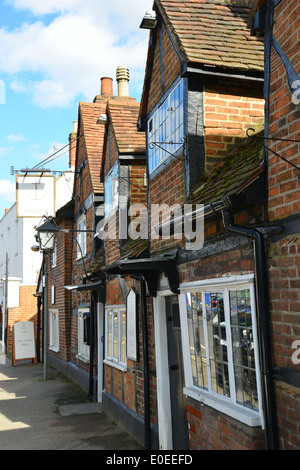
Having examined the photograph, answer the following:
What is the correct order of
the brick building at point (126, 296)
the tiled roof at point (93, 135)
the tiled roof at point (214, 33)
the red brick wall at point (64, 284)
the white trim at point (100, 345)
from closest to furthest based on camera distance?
the tiled roof at point (214, 33) < the brick building at point (126, 296) < the white trim at point (100, 345) < the tiled roof at point (93, 135) < the red brick wall at point (64, 284)

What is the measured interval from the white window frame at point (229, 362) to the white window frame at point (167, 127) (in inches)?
79.6

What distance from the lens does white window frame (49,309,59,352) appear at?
17800mm

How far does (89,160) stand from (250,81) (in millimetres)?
7567

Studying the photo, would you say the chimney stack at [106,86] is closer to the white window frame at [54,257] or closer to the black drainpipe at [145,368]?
the white window frame at [54,257]

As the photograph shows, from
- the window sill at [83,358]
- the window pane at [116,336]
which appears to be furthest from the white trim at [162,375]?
the window sill at [83,358]

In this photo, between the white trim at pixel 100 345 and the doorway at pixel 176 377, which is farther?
the white trim at pixel 100 345

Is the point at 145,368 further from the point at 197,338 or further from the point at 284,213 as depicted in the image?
the point at 284,213

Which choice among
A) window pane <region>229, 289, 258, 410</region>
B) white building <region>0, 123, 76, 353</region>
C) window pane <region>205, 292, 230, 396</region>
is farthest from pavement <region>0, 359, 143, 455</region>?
white building <region>0, 123, 76, 353</region>

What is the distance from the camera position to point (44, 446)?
7773 mm

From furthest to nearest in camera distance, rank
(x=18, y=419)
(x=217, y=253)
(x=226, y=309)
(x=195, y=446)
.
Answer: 1. (x=18, y=419)
2. (x=195, y=446)
3. (x=217, y=253)
4. (x=226, y=309)

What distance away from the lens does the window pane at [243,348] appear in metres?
4.57

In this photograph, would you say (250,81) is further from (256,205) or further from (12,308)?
(12,308)

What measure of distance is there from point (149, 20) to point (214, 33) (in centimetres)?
129

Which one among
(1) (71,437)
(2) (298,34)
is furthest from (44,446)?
(2) (298,34)
